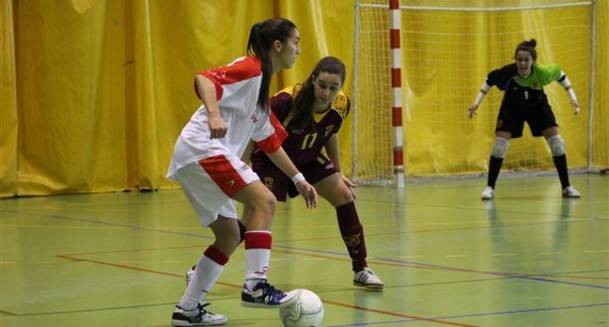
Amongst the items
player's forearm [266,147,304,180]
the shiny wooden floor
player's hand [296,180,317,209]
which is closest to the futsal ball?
the shiny wooden floor

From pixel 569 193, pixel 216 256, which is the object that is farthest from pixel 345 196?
pixel 569 193

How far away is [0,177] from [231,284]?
257 inches

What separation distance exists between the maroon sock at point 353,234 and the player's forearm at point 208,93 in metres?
1.66

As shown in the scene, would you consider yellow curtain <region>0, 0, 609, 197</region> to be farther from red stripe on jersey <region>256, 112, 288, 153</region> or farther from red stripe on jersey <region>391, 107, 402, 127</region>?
red stripe on jersey <region>256, 112, 288, 153</region>

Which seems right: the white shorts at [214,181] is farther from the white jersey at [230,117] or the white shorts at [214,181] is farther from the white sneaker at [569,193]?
the white sneaker at [569,193]

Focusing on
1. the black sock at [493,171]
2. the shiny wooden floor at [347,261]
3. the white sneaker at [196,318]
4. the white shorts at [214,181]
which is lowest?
the shiny wooden floor at [347,261]

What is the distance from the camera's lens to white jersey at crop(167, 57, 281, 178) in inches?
197

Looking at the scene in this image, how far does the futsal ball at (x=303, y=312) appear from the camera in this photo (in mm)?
4934

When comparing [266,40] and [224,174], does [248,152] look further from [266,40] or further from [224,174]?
[224,174]

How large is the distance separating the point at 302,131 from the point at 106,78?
23.5 ft

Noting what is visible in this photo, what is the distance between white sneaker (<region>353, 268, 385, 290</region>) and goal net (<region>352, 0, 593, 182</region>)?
7.87 m

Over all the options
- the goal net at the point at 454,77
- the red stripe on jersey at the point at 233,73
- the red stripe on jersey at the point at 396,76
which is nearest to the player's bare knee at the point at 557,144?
the red stripe on jersey at the point at 396,76

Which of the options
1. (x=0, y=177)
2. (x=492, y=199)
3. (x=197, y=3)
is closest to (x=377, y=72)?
(x=197, y=3)

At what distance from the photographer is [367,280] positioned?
20.1ft
